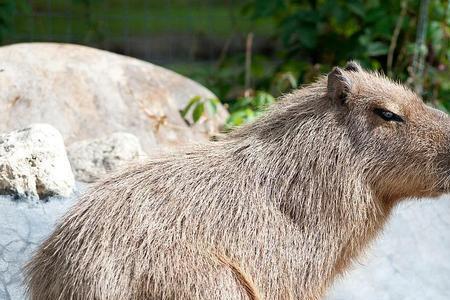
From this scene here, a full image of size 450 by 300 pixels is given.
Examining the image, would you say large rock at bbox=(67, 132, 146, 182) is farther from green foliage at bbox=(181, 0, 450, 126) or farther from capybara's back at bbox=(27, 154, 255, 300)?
green foliage at bbox=(181, 0, 450, 126)

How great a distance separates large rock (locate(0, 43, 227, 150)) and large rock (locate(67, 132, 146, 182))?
1.90 feet

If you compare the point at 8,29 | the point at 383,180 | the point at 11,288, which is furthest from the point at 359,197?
the point at 8,29

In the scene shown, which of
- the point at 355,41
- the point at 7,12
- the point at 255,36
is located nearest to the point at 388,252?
the point at 355,41

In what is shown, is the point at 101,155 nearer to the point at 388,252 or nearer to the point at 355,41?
the point at 388,252

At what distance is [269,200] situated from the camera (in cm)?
383

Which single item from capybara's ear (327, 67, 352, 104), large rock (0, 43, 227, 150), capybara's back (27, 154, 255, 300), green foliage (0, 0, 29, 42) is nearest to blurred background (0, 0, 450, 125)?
green foliage (0, 0, 29, 42)

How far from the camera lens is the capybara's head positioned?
385 centimetres

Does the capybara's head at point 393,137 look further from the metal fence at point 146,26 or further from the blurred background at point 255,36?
the metal fence at point 146,26

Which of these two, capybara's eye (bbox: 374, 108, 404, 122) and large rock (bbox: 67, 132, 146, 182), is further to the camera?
large rock (bbox: 67, 132, 146, 182)

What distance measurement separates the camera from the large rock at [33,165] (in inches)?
169

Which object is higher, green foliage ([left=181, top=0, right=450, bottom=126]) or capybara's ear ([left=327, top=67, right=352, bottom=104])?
capybara's ear ([left=327, top=67, right=352, bottom=104])

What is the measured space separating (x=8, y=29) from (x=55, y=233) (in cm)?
467

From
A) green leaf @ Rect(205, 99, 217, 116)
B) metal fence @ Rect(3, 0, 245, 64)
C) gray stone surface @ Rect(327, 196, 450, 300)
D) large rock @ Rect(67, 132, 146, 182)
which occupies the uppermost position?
large rock @ Rect(67, 132, 146, 182)

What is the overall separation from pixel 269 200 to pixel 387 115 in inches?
24.1
